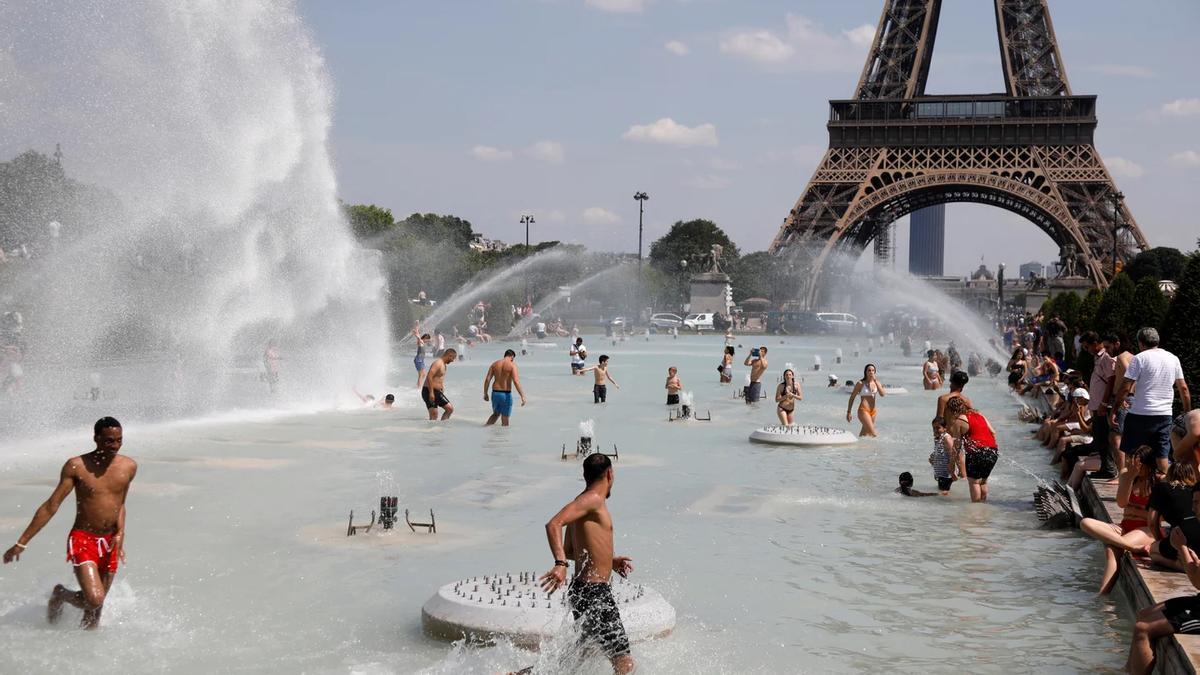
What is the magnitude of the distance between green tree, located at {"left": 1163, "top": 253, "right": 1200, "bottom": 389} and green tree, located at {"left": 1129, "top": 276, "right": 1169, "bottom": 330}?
8.97 meters

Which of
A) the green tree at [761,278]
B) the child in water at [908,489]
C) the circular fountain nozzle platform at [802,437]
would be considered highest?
the green tree at [761,278]

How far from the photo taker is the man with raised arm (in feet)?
25.9

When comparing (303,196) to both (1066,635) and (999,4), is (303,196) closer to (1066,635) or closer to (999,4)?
(1066,635)

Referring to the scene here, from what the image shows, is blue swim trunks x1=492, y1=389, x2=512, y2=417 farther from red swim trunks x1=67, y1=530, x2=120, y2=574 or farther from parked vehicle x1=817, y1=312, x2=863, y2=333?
parked vehicle x1=817, y1=312, x2=863, y2=333

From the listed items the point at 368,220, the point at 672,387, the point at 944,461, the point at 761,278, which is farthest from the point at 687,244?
the point at 944,461

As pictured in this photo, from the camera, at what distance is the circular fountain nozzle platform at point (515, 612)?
9250mm

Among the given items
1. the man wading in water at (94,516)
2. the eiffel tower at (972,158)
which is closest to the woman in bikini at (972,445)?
the man wading in water at (94,516)

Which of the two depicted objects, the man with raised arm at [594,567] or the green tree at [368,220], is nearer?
the man with raised arm at [594,567]

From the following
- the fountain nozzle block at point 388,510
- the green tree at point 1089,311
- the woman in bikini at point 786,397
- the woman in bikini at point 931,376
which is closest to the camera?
the fountain nozzle block at point 388,510

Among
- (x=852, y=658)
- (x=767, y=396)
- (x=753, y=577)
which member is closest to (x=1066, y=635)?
(x=852, y=658)

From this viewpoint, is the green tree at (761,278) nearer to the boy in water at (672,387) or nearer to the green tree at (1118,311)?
the green tree at (1118,311)

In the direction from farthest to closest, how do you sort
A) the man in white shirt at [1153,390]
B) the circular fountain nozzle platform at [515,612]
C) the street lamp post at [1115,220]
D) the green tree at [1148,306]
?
1. the street lamp post at [1115,220]
2. the green tree at [1148,306]
3. the man in white shirt at [1153,390]
4. the circular fountain nozzle platform at [515,612]

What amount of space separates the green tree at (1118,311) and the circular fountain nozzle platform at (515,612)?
68.8 feet

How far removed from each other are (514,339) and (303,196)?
43.3 metres
